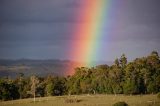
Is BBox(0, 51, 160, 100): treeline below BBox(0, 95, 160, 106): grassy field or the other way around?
the other way around

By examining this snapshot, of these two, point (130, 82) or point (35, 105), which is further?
point (130, 82)

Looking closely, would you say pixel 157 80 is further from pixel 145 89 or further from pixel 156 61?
pixel 156 61

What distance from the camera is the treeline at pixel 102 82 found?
5123 inches

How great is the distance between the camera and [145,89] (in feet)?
430

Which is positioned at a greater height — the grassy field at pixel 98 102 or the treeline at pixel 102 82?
the treeline at pixel 102 82

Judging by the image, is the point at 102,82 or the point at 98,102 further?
the point at 102,82

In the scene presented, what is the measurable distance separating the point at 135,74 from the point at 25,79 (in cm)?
5178

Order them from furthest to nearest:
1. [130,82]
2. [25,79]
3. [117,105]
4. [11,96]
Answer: [25,79] < [11,96] < [130,82] < [117,105]

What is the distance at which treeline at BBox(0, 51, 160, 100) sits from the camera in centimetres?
13012

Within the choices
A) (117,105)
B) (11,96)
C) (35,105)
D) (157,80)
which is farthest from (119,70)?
(117,105)

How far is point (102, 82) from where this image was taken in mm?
137875

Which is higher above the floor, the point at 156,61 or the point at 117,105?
the point at 156,61

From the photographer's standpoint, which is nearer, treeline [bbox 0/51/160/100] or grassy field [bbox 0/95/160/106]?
grassy field [bbox 0/95/160/106]

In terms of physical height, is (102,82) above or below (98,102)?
above
